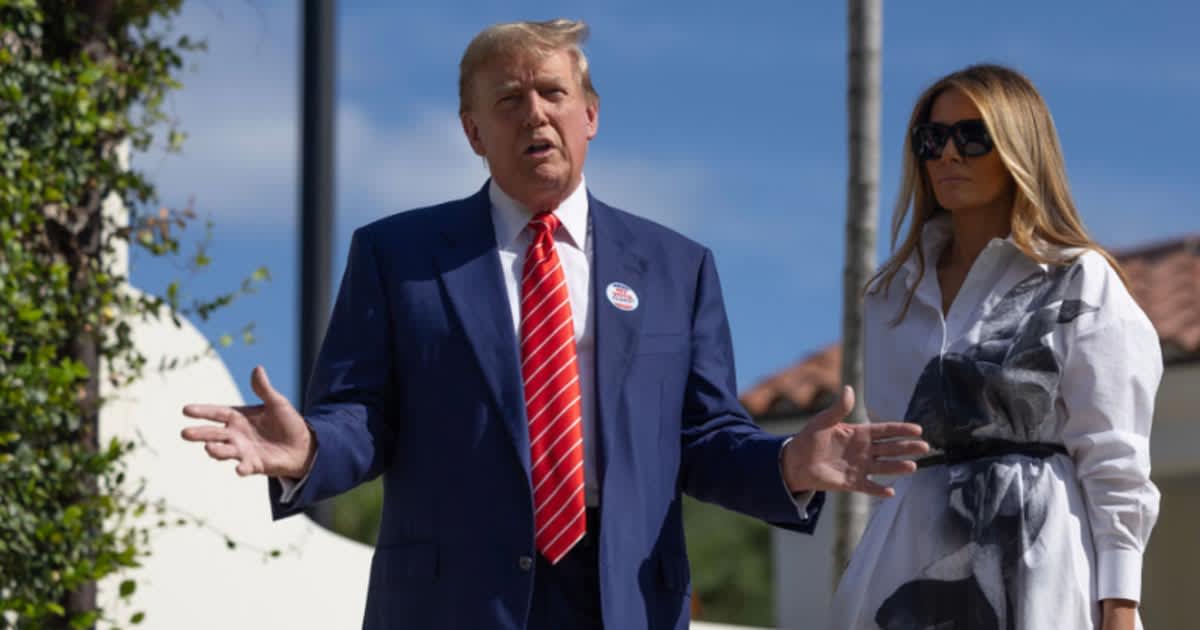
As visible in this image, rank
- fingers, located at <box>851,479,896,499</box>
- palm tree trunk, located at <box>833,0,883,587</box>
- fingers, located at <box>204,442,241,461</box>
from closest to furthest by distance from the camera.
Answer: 1. fingers, located at <box>204,442,241,461</box>
2. fingers, located at <box>851,479,896,499</box>
3. palm tree trunk, located at <box>833,0,883,587</box>

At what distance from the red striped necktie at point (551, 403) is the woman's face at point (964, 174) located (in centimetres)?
90

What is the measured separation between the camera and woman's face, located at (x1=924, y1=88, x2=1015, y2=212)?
3.75 m

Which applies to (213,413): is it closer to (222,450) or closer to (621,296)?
(222,450)

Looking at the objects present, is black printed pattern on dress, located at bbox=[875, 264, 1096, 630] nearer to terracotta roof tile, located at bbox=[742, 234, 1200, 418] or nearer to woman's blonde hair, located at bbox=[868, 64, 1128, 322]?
woman's blonde hair, located at bbox=[868, 64, 1128, 322]

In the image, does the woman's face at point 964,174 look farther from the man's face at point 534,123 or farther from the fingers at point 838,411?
the man's face at point 534,123

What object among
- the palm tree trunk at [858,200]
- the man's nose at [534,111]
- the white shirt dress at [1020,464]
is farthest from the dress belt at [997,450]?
the palm tree trunk at [858,200]

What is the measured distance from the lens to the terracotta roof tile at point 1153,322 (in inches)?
491

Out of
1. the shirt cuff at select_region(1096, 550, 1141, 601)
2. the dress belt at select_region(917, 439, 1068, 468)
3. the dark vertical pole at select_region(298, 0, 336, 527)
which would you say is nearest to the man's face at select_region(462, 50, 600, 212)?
the dress belt at select_region(917, 439, 1068, 468)

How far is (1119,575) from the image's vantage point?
11.2 feet

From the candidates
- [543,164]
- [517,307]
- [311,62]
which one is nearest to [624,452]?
[517,307]

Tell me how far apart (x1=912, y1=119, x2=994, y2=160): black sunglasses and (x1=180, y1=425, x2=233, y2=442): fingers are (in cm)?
169

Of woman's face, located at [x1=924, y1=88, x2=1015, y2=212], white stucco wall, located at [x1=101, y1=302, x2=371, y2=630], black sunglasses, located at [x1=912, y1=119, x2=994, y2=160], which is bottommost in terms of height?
white stucco wall, located at [x1=101, y1=302, x2=371, y2=630]

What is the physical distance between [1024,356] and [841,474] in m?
0.53

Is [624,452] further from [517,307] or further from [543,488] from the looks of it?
[517,307]
